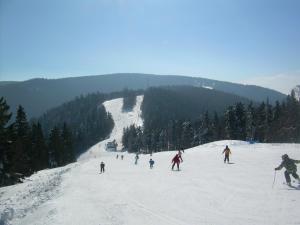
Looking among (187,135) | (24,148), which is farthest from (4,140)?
(187,135)

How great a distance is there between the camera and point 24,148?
5112 cm

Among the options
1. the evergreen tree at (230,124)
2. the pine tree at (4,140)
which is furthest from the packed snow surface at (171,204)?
the evergreen tree at (230,124)

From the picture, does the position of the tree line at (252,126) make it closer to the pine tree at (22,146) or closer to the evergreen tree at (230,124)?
the evergreen tree at (230,124)

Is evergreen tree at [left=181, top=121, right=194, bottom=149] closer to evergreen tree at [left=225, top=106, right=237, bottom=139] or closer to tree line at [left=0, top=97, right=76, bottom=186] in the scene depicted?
evergreen tree at [left=225, top=106, right=237, bottom=139]

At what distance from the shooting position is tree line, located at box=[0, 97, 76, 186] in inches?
1407

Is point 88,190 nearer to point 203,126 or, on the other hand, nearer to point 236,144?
point 236,144

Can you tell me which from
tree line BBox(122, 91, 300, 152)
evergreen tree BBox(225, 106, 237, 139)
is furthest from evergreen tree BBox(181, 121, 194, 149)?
evergreen tree BBox(225, 106, 237, 139)

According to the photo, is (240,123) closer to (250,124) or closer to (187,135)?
(250,124)

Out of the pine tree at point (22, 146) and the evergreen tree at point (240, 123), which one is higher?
the evergreen tree at point (240, 123)

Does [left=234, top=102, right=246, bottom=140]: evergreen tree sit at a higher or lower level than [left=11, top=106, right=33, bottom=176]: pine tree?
higher

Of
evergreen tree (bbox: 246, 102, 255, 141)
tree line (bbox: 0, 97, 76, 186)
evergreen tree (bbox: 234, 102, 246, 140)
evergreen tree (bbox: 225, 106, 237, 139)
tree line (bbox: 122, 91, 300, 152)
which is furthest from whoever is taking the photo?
evergreen tree (bbox: 246, 102, 255, 141)

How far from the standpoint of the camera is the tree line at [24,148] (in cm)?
3575

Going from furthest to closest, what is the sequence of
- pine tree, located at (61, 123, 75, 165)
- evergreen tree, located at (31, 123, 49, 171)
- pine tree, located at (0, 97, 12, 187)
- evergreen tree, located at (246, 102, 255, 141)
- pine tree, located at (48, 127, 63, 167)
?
evergreen tree, located at (246, 102, 255, 141), pine tree, located at (61, 123, 75, 165), pine tree, located at (48, 127, 63, 167), evergreen tree, located at (31, 123, 49, 171), pine tree, located at (0, 97, 12, 187)

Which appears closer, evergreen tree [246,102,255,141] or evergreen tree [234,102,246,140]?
evergreen tree [234,102,246,140]
